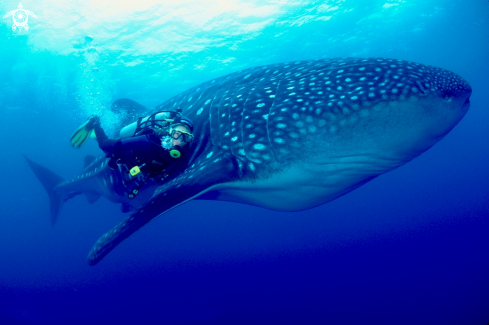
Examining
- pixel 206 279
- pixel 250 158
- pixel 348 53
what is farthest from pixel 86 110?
pixel 250 158

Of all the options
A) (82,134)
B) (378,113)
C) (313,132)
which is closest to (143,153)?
(82,134)

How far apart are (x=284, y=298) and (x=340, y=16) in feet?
74.6

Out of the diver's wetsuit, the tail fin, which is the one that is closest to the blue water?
the tail fin

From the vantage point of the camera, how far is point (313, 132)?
2.81 m

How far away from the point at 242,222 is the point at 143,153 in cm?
3183

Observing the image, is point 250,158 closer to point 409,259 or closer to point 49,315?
point 409,259

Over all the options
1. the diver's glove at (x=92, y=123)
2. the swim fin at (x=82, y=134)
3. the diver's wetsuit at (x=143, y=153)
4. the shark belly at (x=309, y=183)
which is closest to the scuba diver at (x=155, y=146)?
the diver's wetsuit at (x=143, y=153)

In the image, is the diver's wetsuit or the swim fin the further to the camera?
the swim fin

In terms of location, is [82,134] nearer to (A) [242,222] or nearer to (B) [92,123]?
(B) [92,123]

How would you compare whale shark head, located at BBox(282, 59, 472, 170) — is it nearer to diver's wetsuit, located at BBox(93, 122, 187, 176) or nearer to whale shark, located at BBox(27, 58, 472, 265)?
whale shark, located at BBox(27, 58, 472, 265)

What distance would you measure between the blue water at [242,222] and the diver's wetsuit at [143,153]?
6460 mm

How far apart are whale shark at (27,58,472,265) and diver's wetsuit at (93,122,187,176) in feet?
1.25

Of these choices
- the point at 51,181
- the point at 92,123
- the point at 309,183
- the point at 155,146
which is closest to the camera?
the point at 309,183

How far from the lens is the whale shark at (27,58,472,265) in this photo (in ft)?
8.16
